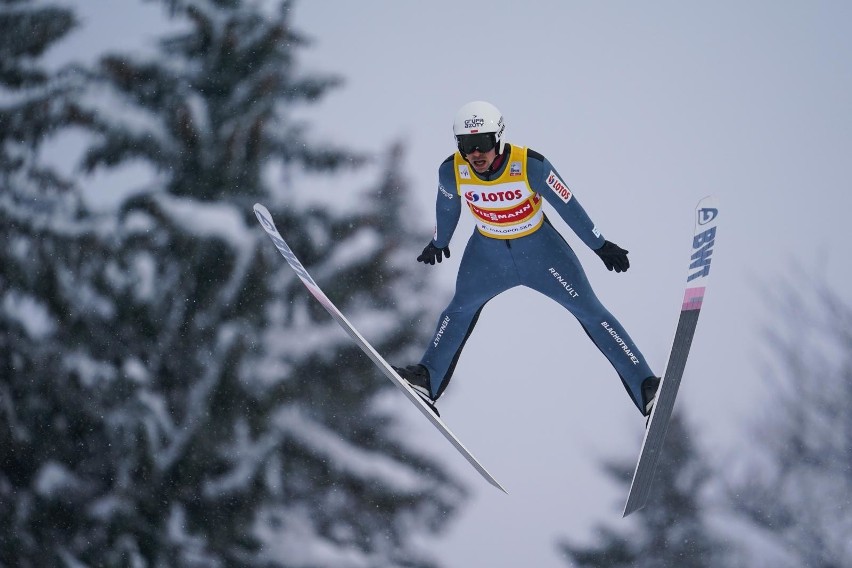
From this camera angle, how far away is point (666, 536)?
1074cm

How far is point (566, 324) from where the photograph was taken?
24.6 meters

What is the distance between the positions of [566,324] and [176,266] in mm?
15534

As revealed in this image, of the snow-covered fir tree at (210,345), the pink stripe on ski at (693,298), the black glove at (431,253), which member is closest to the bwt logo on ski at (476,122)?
the black glove at (431,253)

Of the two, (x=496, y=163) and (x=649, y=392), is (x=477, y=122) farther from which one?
(x=649, y=392)

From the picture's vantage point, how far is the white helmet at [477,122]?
3861 millimetres

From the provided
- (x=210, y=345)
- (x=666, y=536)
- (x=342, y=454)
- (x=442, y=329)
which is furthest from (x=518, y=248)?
(x=666, y=536)

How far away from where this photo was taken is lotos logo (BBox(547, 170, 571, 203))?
13.2 ft

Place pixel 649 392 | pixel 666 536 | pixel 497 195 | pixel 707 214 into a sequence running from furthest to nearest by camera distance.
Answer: pixel 666 536
pixel 649 392
pixel 497 195
pixel 707 214

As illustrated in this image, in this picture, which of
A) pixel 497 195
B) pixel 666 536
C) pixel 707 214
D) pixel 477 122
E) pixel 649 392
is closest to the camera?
pixel 477 122

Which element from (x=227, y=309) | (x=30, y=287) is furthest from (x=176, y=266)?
(x=30, y=287)

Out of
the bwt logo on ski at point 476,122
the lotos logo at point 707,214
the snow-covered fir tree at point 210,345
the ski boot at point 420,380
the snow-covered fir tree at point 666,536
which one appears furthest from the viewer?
the snow-covered fir tree at point 666,536

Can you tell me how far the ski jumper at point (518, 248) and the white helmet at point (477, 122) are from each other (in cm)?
17

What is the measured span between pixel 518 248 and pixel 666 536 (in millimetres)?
7450

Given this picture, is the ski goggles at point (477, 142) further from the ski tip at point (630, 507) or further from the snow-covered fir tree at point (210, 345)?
the snow-covered fir tree at point (210, 345)
